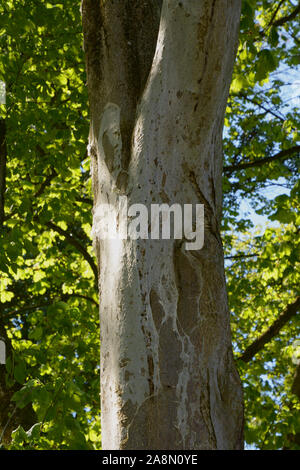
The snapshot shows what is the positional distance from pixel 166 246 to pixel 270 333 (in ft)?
20.0

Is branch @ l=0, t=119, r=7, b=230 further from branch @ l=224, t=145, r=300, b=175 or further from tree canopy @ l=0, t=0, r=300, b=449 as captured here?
branch @ l=224, t=145, r=300, b=175

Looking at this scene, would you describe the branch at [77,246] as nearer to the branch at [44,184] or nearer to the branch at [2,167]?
the branch at [44,184]

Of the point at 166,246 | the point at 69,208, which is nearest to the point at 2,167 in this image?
the point at 69,208

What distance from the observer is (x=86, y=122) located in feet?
21.2

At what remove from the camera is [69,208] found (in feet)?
21.6

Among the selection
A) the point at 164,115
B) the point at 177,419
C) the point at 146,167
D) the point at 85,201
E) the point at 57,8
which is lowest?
the point at 177,419

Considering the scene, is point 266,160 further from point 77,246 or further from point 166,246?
point 166,246

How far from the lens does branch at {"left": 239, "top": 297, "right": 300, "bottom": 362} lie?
7.89m

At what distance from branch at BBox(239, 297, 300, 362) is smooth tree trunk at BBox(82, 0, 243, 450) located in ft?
19.1

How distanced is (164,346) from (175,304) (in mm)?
172

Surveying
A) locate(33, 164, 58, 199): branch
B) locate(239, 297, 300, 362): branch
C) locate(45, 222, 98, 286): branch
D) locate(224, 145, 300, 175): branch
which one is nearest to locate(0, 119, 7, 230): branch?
locate(33, 164, 58, 199): branch

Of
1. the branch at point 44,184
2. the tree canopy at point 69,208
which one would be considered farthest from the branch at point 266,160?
the branch at point 44,184
